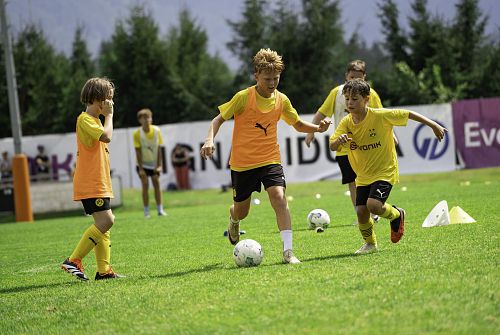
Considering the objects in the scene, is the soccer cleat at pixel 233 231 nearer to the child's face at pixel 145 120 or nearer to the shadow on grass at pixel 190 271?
the shadow on grass at pixel 190 271

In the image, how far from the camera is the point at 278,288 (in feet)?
21.0

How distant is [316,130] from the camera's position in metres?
9.00

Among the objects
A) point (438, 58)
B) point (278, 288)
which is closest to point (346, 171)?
point (278, 288)

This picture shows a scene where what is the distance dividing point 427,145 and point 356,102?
1695 centimetres

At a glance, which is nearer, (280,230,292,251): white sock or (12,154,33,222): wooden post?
(280,230,292,251): white sock

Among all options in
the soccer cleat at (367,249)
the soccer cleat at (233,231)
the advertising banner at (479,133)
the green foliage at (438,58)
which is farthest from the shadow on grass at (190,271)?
the green foliage at (438,58)

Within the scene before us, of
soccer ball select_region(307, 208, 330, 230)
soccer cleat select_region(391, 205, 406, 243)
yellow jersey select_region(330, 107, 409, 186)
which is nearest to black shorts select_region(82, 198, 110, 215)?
yellow jersey select_region(330, 107, 409, 186)

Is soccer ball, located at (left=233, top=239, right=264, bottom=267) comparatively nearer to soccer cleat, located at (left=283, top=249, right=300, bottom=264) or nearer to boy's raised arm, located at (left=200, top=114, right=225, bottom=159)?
soccer cleat, located at (left=283, top=249, right=300, bottom=264)

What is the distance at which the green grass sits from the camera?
5293 millimetres

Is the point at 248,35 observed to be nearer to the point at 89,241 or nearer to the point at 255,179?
the point at 255,179

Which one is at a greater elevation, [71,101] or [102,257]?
[71,101]

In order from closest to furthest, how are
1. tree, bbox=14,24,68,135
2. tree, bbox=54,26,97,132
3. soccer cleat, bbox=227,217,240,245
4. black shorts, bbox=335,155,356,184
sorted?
soccer cleat, bbox=227,217,240,245 < black shorts, bbox=335,155,356,184 < tree, bbox=54,26,97,132 < tree, bbox=14,24,68,135

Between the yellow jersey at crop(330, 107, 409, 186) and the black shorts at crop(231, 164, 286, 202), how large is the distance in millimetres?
670

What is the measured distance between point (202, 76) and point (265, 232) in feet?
91.9
